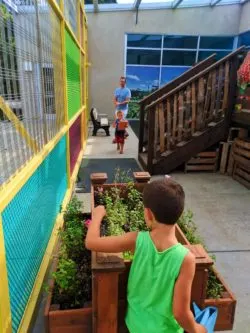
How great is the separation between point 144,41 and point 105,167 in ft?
31.5

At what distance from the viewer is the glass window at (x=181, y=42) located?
522 inches

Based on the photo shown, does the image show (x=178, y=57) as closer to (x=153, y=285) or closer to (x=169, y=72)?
(x=169, y=72)

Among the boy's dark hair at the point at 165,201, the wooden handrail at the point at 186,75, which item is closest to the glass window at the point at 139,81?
the wooden handrail at the point at 186,75

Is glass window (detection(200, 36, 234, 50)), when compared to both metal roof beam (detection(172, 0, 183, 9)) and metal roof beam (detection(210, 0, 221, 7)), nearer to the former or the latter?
metal roof beam (detection(210, 0, 221, 7))

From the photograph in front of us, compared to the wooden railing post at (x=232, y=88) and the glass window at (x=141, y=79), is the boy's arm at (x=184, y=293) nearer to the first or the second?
the wooden railing post at (x=232, y=88)

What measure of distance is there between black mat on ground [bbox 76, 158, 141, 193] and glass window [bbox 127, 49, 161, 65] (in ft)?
28.2

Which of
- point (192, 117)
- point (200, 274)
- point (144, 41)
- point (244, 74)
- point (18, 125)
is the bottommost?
point (200, 274)

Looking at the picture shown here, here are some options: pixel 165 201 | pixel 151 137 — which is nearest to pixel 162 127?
pixel 151 137

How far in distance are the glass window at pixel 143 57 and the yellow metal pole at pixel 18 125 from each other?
1234 centimetres

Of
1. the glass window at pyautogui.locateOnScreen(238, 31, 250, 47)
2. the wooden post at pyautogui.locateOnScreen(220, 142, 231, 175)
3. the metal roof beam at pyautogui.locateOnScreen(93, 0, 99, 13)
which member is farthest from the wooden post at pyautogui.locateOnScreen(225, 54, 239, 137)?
the glass window at pyautogui.locateOnScreen(238, 31, 250, 47)

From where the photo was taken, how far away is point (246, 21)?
41.0 feet

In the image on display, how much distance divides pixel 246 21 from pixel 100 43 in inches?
264

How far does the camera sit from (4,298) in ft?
4.67

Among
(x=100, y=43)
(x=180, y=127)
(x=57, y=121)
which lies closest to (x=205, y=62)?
(x=180, y=127)
